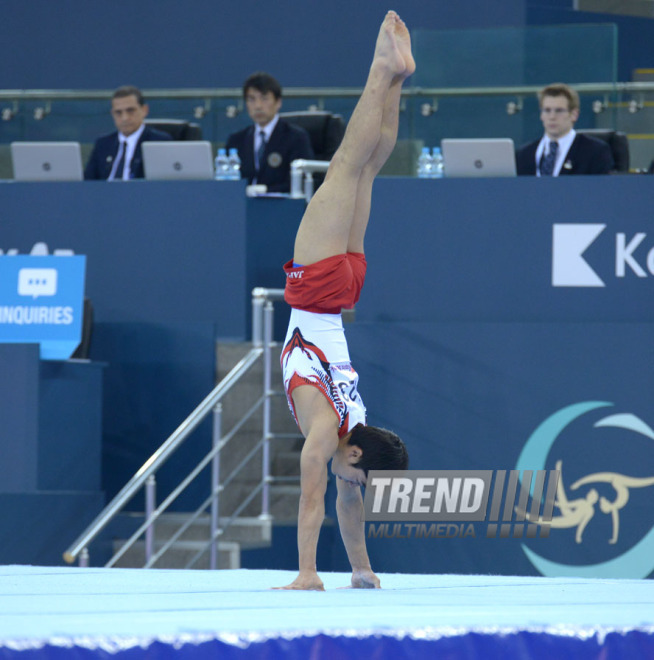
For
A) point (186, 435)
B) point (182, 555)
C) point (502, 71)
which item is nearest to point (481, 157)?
point (502, 71)

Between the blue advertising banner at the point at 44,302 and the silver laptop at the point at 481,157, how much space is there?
227 centimetres

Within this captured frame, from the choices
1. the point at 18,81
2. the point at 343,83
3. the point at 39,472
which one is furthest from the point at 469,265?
the point at 18,81

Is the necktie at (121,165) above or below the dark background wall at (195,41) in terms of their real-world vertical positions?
below

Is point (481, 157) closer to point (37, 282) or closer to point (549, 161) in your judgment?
point (549, 161)

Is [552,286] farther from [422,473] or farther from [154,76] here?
[154,76]

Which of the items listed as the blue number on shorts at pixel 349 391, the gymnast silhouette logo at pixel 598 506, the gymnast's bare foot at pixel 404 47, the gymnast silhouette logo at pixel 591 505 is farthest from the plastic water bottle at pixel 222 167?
the blue number on shorts at pixel 349 391

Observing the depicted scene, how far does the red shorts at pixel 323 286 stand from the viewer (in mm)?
A: 3803

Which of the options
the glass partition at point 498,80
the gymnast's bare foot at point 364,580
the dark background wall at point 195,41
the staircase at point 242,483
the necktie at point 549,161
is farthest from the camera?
the dark background wall at point 195,41

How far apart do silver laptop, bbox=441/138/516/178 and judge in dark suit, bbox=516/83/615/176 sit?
2.16 feet

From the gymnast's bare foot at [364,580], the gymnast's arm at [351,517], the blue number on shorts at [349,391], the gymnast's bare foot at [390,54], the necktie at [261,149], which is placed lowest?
the gymnast's bare foot at [364,580]

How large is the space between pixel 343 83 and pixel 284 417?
5090mm

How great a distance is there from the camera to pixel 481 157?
6516mm

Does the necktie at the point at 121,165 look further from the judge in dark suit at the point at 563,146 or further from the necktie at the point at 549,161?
the necktie at the point at 549,161

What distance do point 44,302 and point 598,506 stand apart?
3.25 m
